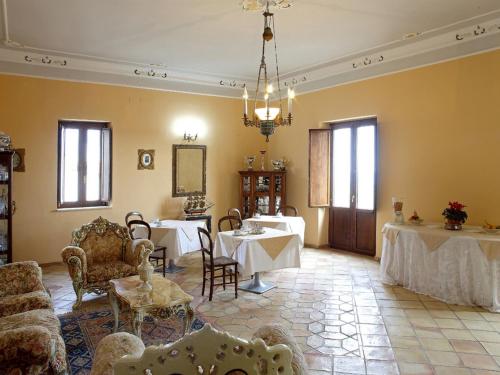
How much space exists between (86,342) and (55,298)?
5.03 feet

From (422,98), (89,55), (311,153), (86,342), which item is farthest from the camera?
(311,153)

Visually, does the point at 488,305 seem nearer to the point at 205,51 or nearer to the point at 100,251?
the point at 100,251

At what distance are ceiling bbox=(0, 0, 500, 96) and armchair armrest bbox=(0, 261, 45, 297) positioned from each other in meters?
2.92

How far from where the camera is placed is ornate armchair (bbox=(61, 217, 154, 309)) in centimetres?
426

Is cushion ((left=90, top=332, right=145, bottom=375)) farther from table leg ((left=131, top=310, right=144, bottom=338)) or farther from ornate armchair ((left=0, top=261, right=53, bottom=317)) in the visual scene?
ornate armchair ((left=0, top=261, right=53, bottom=317))

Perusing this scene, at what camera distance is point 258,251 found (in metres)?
4.66

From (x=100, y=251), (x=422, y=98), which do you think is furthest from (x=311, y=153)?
(x=100, y=251)

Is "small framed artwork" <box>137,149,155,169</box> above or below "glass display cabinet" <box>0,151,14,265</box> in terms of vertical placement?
above

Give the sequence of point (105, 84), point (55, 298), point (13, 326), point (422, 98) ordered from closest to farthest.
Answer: point (13, 326)
point (55, 298)
point (422, 98)
point (105, 84)

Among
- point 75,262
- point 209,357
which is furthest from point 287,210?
point 209,357

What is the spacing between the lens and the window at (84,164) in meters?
6.54

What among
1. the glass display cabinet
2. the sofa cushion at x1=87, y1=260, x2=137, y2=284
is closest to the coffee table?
the sofa cushion at x1=87, y1=260, x2=137, y2=284

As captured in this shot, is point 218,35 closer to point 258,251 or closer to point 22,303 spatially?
point 258,251

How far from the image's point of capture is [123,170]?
6.89 meters
